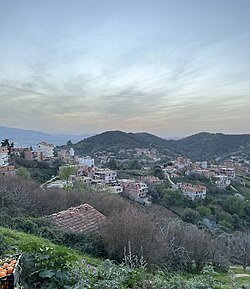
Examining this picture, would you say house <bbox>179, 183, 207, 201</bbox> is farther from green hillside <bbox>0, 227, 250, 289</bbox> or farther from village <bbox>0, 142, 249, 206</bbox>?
green hillside <bbox>0, 227, 250, 289</bbox>

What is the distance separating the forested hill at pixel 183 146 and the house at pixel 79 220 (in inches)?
2502

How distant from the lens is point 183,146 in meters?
90.8

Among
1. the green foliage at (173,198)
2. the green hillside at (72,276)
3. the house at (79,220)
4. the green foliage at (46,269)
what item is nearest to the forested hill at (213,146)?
the green foliage at (173,198)

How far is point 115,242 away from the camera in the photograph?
26.4ft

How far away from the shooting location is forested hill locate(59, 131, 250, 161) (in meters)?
79.6

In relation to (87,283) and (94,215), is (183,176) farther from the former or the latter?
(87,283)

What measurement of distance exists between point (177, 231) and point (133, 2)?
27.1 feet

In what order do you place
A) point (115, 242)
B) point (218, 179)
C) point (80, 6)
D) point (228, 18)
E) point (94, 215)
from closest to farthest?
point (115, 242), point (80, 6), point (228, 18), point (94, 215), point (218, 179)

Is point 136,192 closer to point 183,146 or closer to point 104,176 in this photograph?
point 104,176

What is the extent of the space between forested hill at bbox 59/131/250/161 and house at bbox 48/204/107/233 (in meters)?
63.5

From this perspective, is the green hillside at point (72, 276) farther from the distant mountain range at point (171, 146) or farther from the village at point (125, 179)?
the distant mountain range at point (171, 146)

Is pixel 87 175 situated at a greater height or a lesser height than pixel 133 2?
lesser

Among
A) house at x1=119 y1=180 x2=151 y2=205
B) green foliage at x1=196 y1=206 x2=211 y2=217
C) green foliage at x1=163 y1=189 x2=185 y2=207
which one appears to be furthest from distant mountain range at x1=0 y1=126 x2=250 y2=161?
green foliage at x1=196 y1=206 x2=211 y2=217

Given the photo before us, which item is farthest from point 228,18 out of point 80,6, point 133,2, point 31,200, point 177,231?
point 31,200
